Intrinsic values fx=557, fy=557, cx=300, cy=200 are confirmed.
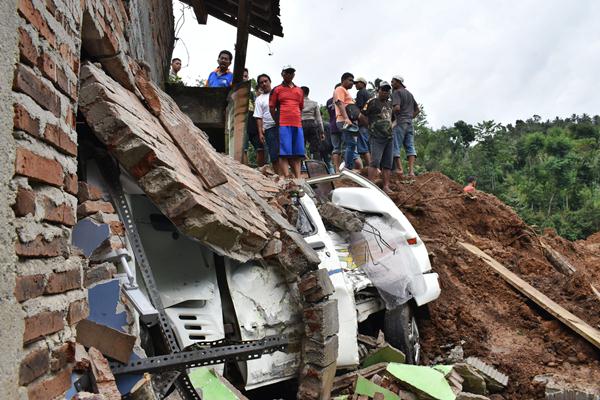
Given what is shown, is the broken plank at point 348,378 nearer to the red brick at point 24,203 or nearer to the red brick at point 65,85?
the red brick at point 65,85

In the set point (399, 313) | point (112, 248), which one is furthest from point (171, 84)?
point (112, 248)

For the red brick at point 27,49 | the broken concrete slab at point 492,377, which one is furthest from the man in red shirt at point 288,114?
the red brick at point 27,49

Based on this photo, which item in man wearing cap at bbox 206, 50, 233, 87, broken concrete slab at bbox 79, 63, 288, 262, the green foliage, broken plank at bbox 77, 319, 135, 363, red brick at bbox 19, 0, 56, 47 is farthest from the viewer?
the green foliage

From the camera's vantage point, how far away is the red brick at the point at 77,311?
207 cm

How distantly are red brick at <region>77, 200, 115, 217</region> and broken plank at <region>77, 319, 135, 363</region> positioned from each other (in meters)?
0.62

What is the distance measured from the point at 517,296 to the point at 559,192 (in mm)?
22298

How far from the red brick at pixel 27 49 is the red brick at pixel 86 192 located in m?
1.30

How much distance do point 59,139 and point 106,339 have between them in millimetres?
1120

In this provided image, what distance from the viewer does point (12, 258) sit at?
1.67 meters

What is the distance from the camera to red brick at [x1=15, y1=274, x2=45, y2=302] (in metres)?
1.69

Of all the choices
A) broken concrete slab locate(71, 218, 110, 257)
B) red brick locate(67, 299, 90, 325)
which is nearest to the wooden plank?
broken concrete slab locate(71, 218, 110, 257)

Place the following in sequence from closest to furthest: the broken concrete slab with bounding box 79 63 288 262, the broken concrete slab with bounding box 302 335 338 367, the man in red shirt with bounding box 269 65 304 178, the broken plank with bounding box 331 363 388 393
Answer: the broken concrete slab with bounding box 79 63 288 262
the broken concrete slab with bounding box 302 335 338 367
the broken plank with bounding box 331 363 388 393
the man in red shirt with bounding box 269 65 304 178

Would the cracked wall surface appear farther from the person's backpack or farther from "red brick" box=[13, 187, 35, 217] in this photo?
the person's backpack

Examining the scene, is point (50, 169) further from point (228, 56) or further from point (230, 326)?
point (228, 56)
